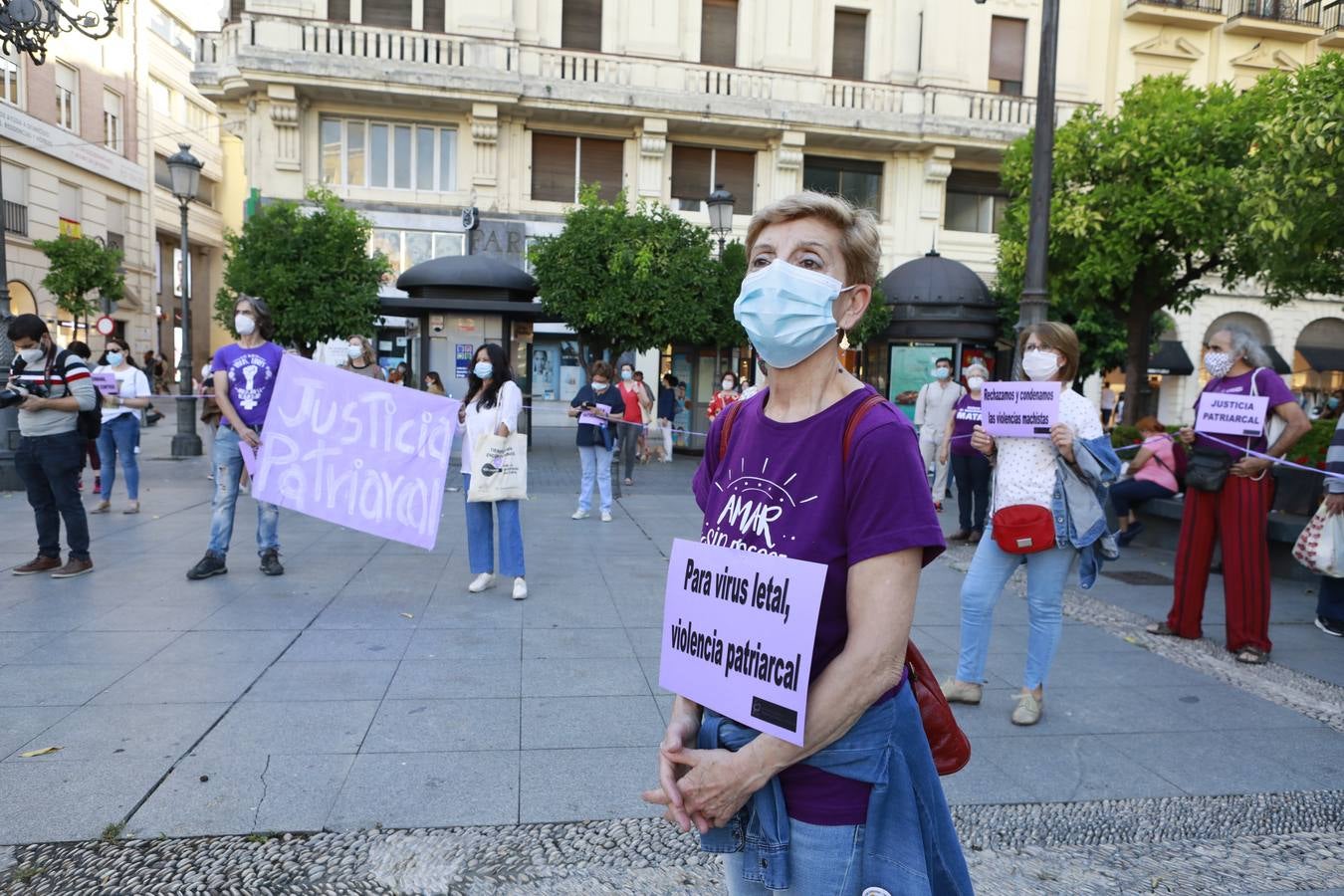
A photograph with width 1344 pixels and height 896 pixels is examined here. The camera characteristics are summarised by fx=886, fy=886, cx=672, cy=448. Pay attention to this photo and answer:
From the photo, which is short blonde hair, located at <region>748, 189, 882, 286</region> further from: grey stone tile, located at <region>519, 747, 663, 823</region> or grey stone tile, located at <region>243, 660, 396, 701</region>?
grey stone tile, located at <region>243, 660, 396, 701</region>

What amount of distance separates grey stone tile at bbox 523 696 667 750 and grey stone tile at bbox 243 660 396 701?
34.4 inches

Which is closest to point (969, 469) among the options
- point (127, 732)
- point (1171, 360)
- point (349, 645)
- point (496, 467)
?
point (496, 467)

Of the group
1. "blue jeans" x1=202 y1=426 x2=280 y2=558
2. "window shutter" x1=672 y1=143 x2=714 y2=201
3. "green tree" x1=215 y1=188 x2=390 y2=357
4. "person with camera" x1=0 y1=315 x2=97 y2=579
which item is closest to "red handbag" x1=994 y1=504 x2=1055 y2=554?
"blue jeans" x1=202 y1=426 x2=280 y2=558

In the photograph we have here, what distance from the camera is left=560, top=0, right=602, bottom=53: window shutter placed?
24.4 metres

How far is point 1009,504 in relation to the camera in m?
4.36

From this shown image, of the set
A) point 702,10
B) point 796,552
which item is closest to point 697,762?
point 796,552

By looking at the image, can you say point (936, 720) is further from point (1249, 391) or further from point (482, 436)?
point (482, 436)

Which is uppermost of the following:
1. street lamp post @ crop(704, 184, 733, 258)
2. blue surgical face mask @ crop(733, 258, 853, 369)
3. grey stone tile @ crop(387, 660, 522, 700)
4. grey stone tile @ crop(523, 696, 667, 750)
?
street lamp post @ crop(704, 184, 733, 258)

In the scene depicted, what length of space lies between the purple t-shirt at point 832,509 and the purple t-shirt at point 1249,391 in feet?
15.9

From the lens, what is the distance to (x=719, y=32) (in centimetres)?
2511

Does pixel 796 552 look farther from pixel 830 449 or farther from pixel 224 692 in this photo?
pixel 224 692

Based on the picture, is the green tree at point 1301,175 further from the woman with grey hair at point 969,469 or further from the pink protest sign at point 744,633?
the pink protest sign at point 744,633

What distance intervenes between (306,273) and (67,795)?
16.1 meters

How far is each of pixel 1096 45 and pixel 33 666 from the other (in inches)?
1217
